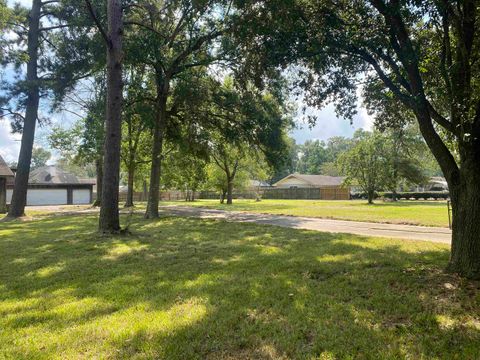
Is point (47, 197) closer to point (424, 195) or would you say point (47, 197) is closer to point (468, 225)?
point (468, 225)

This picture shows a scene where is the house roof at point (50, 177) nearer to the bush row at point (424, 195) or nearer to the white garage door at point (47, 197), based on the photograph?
the white garage door at point (47, 197)

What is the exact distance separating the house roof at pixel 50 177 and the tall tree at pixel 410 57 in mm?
37794

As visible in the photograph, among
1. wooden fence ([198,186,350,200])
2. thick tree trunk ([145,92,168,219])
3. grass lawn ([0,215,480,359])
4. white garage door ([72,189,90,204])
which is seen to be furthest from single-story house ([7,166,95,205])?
grass lawn ([0,215,480,359])

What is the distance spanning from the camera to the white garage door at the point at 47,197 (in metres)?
38.8

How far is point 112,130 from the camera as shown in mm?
10141

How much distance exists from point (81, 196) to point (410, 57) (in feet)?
138

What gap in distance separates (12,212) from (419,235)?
17534 millimetres

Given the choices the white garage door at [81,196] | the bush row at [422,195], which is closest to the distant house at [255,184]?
the bush row at [422,195]

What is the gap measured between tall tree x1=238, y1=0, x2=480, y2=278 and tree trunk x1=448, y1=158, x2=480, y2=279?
0.01m

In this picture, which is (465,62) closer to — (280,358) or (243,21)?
(243,21)

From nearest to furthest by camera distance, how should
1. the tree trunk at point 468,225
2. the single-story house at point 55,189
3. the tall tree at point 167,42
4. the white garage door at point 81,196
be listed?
the tree trunk at point 468,225 → the tall tree at point 167,42 → the single-story house at point 55,189 → the white garage door at point 81,196

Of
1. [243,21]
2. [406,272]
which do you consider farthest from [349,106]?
[406,272]

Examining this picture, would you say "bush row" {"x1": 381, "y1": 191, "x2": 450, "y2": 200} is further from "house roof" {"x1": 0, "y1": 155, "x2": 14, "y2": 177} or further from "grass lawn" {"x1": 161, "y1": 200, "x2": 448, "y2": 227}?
"house roof" {"x1": 0, "y1": 155, "x2": 14, "y2": 177}

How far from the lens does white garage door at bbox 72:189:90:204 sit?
4184 centimetres
